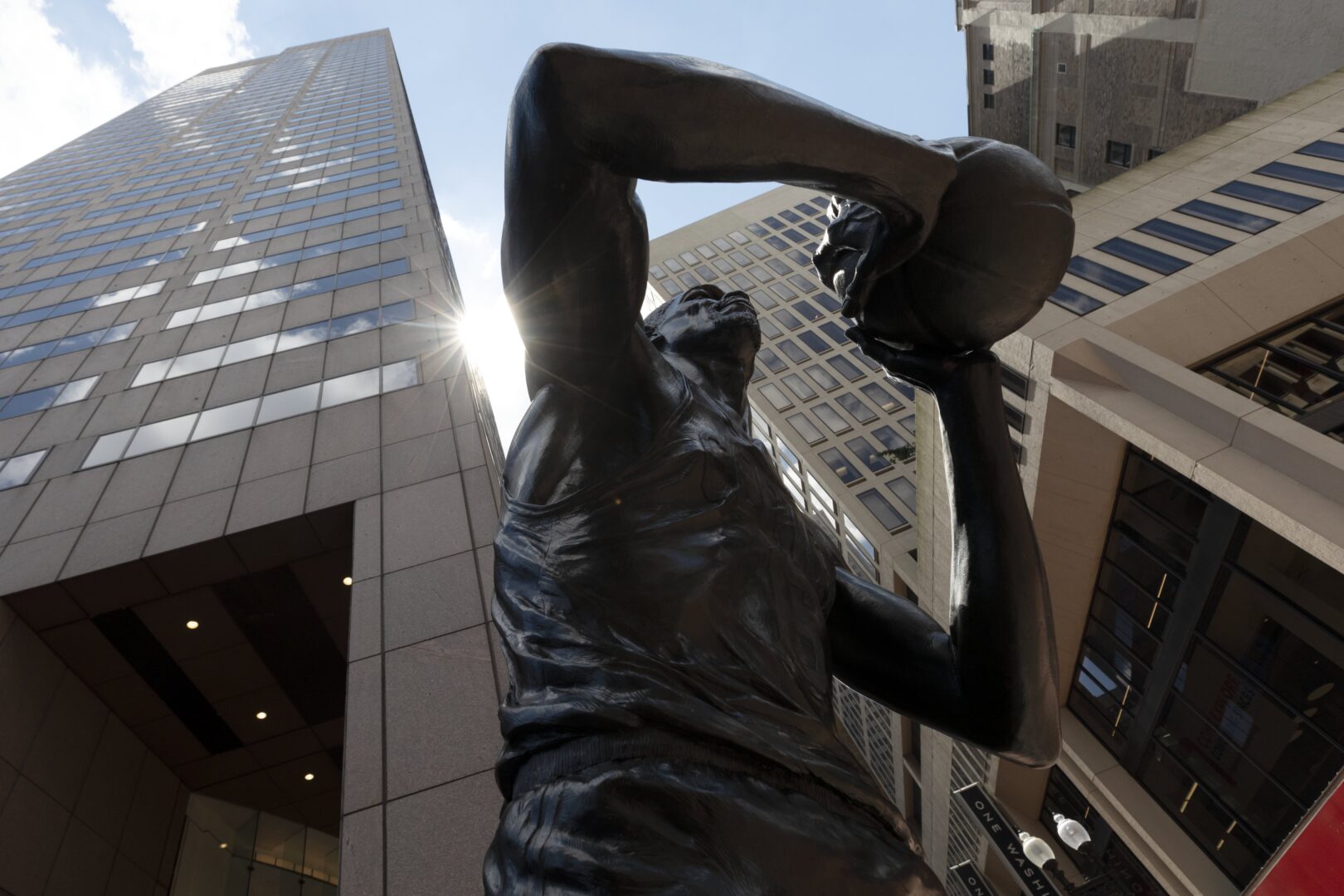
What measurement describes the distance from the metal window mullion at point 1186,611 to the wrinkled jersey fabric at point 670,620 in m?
15.2

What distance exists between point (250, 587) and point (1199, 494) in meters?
15.3

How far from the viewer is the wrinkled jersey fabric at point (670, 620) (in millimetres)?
1312

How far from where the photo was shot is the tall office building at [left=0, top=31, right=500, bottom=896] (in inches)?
285

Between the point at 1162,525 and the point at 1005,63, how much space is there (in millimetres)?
28628

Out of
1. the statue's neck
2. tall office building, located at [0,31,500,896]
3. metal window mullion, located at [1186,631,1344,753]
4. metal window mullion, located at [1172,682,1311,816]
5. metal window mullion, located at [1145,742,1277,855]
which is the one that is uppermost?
the statue's neck

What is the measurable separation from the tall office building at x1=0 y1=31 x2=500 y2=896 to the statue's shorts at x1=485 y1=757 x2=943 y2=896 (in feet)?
19.1

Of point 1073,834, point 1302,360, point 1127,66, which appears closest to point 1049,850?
point 1073,834

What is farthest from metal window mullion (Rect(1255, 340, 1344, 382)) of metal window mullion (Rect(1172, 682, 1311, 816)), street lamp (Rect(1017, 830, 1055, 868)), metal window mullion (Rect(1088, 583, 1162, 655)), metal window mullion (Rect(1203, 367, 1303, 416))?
street lamp (Rect(1017, 830, 1055, 868))

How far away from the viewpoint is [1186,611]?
14.9m

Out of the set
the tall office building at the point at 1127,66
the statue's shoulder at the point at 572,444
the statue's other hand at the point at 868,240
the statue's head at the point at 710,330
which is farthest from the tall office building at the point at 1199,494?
the statue's shoulder at the point at 572,444

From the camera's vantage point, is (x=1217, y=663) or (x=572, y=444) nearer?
(x=572, y=444)

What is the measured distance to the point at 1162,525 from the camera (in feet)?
49.5

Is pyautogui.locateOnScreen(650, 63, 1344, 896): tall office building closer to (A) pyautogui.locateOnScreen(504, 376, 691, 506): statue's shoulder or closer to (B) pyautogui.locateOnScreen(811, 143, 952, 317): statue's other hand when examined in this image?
(B) pyautogui.locateOnScreen(811, 143, 952, 317): statue's other hand

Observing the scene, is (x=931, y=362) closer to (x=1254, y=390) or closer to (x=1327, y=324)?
(x=1254, y=390)
